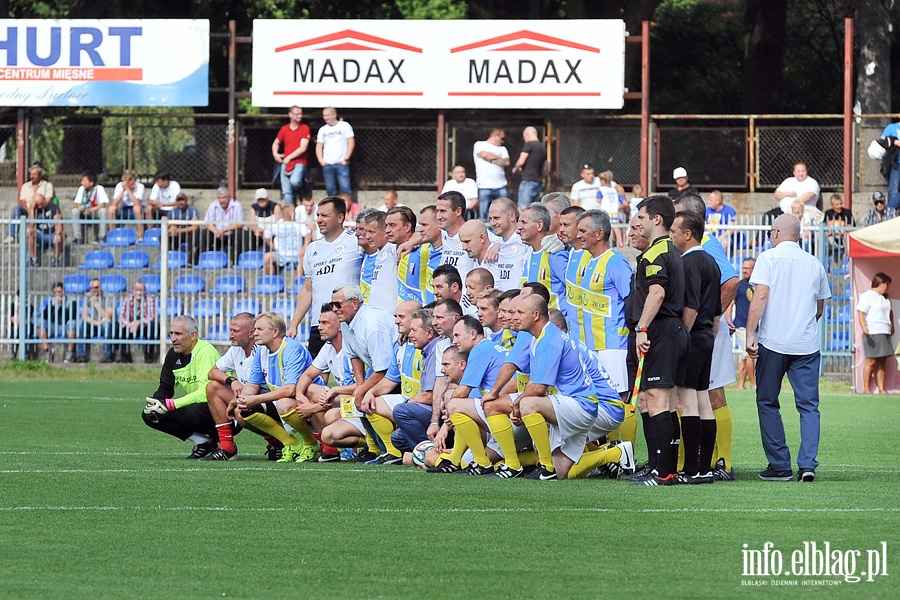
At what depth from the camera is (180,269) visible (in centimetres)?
2281

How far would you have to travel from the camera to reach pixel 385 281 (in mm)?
12844

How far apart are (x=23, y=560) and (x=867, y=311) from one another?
15.8 meters

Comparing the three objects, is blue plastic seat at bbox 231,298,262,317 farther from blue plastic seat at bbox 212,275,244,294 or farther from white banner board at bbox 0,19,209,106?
white banner board at bbox 0,19,209,106

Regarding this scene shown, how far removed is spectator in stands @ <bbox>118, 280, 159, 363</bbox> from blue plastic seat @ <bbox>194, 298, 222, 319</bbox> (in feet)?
2.29

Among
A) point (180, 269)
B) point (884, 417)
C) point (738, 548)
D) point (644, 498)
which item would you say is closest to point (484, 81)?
point (180, 269)

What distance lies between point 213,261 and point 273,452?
10.8 m

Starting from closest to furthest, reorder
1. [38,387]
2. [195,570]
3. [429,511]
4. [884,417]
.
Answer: [195,570] < [429,511] < [884,417] < [38,387]

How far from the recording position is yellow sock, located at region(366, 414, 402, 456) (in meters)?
11.8

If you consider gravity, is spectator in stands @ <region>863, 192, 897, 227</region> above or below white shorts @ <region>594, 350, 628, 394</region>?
above

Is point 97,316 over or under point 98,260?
under

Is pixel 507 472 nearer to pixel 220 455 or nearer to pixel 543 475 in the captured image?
pixel 543 475

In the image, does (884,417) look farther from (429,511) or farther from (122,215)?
(122,215)

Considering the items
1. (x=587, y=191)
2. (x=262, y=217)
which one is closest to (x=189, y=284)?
(x=262, y=217)

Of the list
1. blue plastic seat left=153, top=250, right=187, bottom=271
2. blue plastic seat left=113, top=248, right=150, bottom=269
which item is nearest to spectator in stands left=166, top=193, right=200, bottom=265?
blue plastic seat left=153, top=250, right=187, bottom=271
